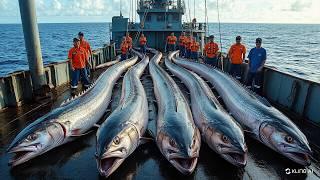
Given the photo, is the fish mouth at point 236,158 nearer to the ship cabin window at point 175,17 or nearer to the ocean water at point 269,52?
the ocean water at point 269,52

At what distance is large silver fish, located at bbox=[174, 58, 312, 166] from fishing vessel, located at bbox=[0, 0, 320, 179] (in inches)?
11.1

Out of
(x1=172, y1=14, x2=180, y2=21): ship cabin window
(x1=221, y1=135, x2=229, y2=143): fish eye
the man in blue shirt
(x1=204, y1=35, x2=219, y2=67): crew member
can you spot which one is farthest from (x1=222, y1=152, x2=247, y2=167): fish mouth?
(x1=172, y1=14, x2=180, y2=21): ship cabin window

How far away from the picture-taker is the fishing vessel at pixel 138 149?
4871 millimetres

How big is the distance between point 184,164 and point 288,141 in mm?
1952

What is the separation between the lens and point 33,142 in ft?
16.4

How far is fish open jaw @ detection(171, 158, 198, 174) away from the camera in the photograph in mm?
4520

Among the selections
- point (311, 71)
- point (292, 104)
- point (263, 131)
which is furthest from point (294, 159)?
point (311, 71)

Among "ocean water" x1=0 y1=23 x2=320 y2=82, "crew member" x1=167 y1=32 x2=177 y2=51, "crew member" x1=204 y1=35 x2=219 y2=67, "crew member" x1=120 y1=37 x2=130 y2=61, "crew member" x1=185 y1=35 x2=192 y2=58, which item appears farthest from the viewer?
"ocean water" x1=0 y1=23 x2=320 y2=82

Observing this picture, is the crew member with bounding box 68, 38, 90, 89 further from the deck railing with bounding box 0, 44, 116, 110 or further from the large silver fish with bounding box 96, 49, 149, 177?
the large silver fish with bounding box 96, 49, 149, 177

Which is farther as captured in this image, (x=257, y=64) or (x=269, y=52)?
(x=269, y=52)

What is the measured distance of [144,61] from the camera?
557 inches

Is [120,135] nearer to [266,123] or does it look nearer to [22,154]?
[22,154]

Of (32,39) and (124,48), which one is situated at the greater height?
(32,39)

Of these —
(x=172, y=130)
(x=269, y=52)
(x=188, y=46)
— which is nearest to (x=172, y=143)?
(x=172, y=130)
